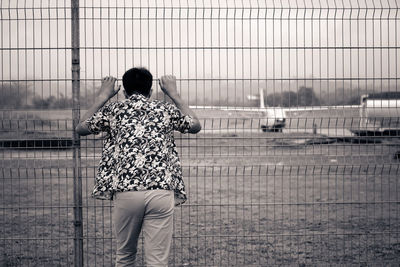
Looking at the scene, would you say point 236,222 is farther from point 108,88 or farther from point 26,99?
point 26,99

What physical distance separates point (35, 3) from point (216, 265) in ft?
10.9

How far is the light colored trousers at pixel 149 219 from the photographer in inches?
126

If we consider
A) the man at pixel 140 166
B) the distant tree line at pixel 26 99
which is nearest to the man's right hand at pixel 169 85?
the man at pixel 140 166

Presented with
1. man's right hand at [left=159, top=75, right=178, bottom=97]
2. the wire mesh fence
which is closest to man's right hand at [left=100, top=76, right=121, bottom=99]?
man's right hand at [left=159, top=75, right=178, bottom=97]

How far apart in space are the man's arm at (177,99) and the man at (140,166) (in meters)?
0.01

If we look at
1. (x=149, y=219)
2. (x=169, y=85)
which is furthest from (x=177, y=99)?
(x=149, y=219)

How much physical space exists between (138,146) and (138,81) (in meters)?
0.50

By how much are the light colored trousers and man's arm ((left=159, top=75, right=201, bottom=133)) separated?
53 cm

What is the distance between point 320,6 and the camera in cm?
466

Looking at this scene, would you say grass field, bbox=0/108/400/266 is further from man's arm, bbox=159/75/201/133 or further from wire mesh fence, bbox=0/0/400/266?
man's arm, bbox=159/75/201/133

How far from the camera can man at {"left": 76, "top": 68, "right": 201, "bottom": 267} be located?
3.21 metres

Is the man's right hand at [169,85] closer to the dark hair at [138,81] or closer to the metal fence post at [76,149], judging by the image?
the dark hair at [138,81]

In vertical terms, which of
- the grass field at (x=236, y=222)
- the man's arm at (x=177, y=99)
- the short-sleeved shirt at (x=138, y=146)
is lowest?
the grass field at (x=236, y=222)

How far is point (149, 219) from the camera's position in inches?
129
